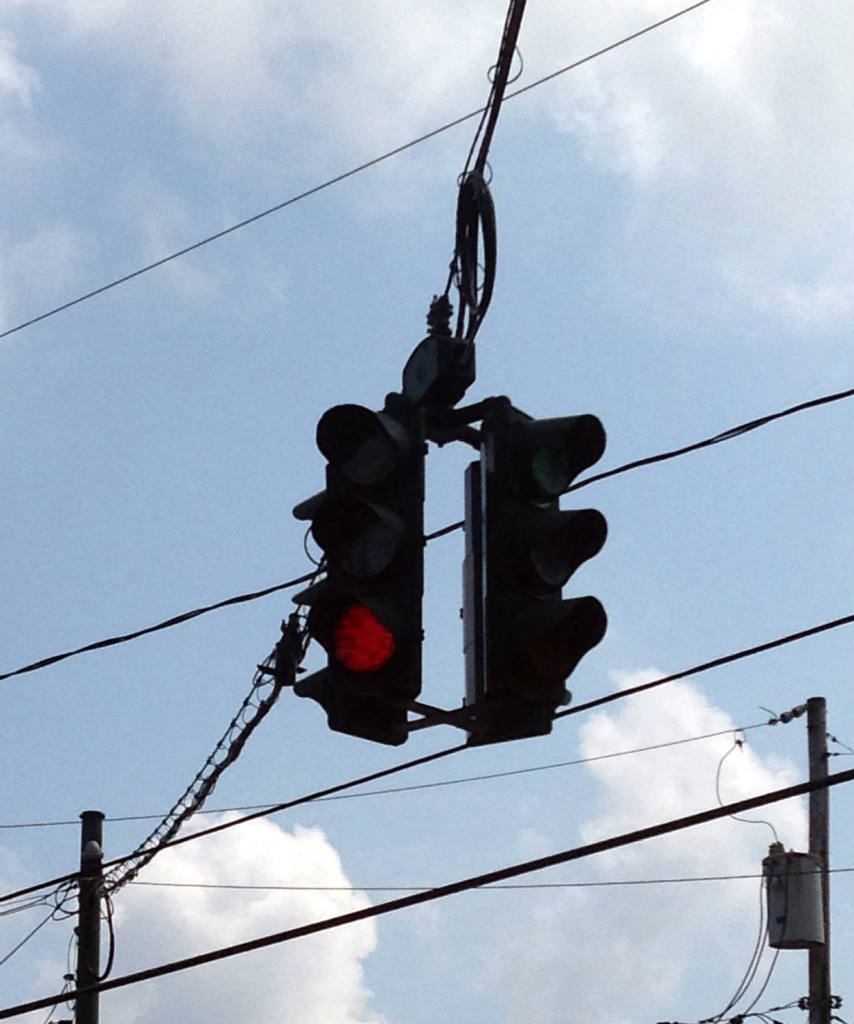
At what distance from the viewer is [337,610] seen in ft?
23.2

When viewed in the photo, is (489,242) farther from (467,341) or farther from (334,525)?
(334,525)

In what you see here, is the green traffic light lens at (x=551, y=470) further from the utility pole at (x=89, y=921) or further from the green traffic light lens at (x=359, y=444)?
the utility pole at (x=89, y=921)

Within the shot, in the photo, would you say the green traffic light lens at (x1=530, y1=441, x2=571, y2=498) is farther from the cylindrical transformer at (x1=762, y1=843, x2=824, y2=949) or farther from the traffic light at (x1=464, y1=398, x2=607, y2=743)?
the cylindrical transformer at (x1=762, y1=843, x2=824, y2=949)

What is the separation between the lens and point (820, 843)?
20.1 meters

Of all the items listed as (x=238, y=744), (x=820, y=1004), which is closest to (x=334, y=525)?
A: (x=238, y=744)

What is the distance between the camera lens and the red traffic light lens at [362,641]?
7027 millimetres

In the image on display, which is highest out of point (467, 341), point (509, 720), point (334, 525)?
point (467, 341)

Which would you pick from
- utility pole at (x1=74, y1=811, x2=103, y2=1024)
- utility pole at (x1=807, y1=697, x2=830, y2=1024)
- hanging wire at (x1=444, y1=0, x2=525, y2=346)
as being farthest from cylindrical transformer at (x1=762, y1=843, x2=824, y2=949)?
hanging wire at (x1=444, y1=0, x2=525, y2=346)

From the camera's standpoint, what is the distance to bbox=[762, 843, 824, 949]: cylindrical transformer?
19516 mm

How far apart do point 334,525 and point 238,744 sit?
11905 mm

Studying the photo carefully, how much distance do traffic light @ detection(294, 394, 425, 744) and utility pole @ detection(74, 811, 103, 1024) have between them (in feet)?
43.5

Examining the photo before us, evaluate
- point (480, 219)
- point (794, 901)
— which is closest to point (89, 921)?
point (794, 901)

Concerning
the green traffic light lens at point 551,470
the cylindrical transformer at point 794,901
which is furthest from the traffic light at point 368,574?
the cylindrical transformer at point 794,901

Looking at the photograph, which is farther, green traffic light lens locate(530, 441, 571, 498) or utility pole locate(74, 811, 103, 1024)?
utility pole locate(74, 811, 103, 1024)
